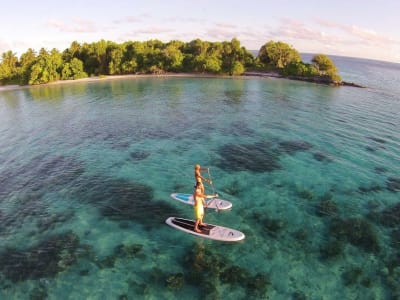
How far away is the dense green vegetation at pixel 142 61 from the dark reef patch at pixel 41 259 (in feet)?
365

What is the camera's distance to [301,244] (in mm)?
20578

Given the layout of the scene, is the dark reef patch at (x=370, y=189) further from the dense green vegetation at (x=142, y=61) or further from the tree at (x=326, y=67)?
the dense green vegetation at (x=142, y=61)

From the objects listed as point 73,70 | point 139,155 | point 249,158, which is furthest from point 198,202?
point 73,70

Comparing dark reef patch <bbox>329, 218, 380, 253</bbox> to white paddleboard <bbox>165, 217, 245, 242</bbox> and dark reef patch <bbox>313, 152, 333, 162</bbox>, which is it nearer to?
white paddleboard <bbox>165, 217, 245, 242</bbox>

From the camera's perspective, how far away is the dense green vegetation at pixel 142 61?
398ft

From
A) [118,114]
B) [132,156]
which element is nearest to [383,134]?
[132,156]

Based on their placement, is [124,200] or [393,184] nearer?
[124,200]

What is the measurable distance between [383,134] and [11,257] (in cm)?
5089

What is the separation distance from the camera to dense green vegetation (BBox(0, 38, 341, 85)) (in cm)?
12119

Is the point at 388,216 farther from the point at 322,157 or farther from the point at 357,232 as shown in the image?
the point at 322,157

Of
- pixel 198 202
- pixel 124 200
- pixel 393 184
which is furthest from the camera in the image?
pixel 393 184

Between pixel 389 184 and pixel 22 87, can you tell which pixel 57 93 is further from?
pixel 389 184

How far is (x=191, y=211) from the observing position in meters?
24.7

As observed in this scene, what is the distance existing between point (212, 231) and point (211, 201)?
14.0 feet
